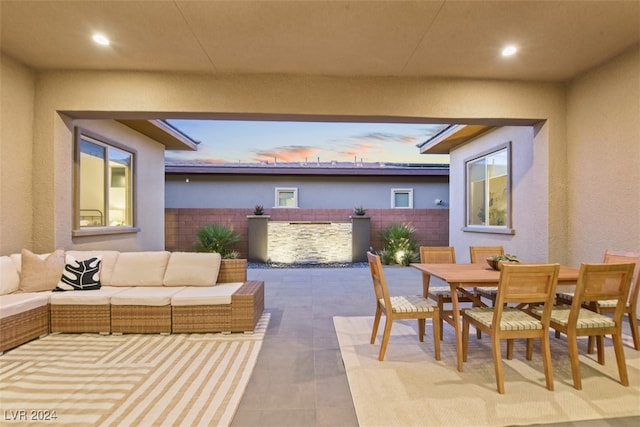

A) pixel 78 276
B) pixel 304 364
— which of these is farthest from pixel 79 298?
pixel 304 364

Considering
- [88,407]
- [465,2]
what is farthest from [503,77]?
[88,407]

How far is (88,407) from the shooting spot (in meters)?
2.12

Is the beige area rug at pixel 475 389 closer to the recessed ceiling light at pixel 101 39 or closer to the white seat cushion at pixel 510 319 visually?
the white seat cushion at pixel 510 319

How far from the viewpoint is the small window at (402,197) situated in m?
11.6

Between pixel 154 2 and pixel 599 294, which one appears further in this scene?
pixel 154 2

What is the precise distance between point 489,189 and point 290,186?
6728 mm

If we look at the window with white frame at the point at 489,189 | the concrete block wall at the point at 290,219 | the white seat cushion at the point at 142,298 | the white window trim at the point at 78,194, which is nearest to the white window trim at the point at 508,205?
the window with white frame at the point at 489,189

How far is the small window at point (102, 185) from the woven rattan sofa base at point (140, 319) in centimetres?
194

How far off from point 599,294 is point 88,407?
3881 millimetres

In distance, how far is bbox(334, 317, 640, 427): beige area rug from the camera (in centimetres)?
203

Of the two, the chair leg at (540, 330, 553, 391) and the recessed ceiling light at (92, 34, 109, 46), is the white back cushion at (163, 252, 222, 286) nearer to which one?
the recessed ceiling light at (92, 34, 109, 46)

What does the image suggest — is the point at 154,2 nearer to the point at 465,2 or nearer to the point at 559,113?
the point at 465,2

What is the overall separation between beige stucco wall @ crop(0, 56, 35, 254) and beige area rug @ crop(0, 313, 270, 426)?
60.5 inches

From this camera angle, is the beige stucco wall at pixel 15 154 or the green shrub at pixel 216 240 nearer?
the beige stucco wall at pixel 15 154
